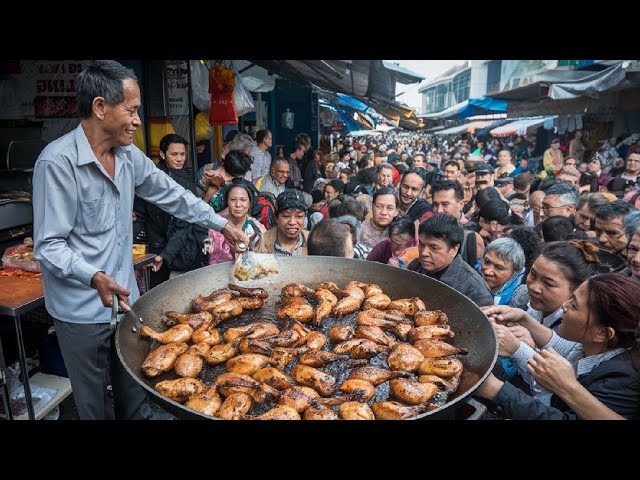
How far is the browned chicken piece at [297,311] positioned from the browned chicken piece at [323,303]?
0.05 meters

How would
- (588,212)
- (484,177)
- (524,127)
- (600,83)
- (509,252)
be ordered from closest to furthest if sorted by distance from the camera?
1. (509,252)
2. (588,212)
3. (484,177)
4. (600,83)
5. (524,127)

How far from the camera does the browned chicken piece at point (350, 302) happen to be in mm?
3002

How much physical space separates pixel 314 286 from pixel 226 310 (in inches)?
32.4

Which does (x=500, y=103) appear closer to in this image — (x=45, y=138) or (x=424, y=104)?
(x=45, y=138)

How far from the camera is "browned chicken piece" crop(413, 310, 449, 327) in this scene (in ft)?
9.18

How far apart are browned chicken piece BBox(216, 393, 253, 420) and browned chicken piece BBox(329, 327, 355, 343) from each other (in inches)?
29.6

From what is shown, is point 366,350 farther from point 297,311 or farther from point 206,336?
point 206,336

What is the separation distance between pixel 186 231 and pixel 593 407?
141 inches

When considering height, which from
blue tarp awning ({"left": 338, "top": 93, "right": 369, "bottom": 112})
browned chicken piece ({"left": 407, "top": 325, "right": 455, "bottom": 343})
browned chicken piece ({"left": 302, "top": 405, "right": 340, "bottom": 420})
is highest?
blue tarp awning ({"left": 338, "top": 93, "right": 369, "bottom": 112})

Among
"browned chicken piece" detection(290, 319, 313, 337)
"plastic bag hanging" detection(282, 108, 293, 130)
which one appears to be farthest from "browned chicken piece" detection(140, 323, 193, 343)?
"plastic bag hanging" detection(282, 108, 293, 130)

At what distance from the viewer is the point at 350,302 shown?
305cm

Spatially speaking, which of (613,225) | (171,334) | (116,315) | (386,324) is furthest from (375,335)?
(613,225)

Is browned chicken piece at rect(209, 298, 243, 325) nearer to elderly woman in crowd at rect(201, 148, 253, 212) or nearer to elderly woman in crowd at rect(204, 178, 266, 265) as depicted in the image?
elderly woman in crowd at rect(204, 178, 266, 265)

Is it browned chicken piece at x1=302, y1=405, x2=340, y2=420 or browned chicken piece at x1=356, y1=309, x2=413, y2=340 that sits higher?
browned chicken piece at x1=356, y1=309, x2=413, y2=340
